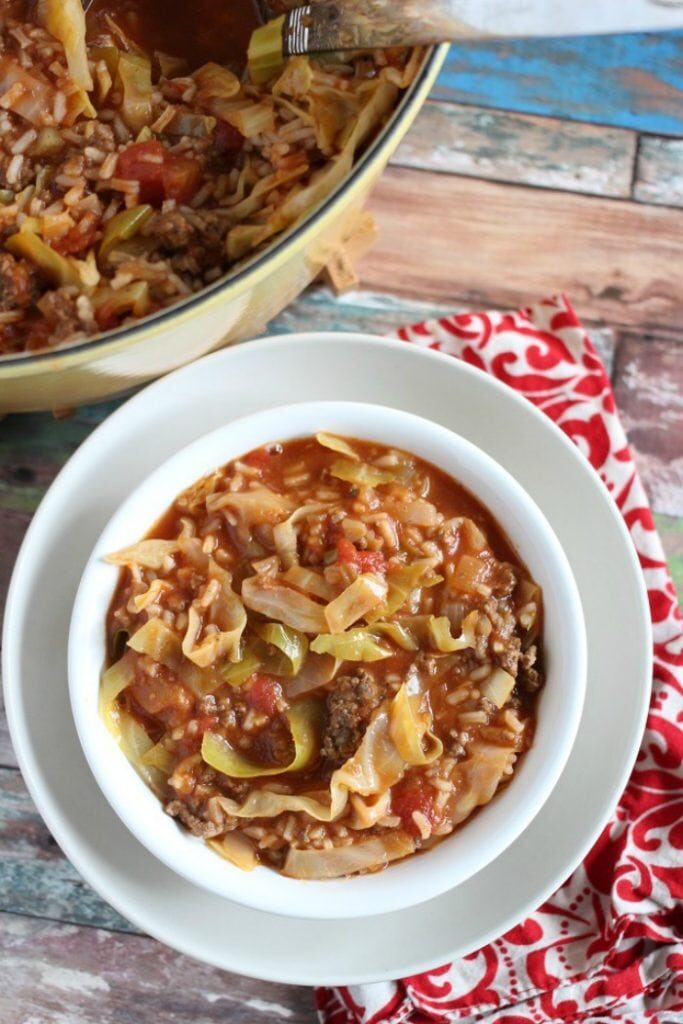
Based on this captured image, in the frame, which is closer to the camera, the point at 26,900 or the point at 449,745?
the point at 449,745

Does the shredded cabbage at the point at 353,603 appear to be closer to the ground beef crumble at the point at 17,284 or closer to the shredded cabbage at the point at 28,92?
the ground beef crumble at the point at 17,284

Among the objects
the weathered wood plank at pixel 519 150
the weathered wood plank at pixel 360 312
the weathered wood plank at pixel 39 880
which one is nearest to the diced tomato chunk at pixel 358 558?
the weathered wood plank at pixel 360 312

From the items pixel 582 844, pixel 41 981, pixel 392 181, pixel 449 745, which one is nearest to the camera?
pixel 449 745

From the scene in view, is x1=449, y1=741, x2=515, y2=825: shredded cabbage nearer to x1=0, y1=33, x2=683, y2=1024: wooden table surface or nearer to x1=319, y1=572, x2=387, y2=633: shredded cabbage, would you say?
x1=319, y1=572, x2=387, y2=633: shredded cabbage

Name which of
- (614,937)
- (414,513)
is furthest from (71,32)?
(614,937)

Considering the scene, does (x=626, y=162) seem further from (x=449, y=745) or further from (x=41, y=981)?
(x=41, y=981)

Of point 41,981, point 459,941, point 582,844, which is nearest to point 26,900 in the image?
point 41,981

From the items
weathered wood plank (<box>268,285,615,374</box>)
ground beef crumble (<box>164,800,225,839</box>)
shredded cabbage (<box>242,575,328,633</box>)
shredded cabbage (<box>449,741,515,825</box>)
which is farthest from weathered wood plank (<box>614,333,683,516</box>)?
ground beef crumble (<box>164,800,225,839</box>)
